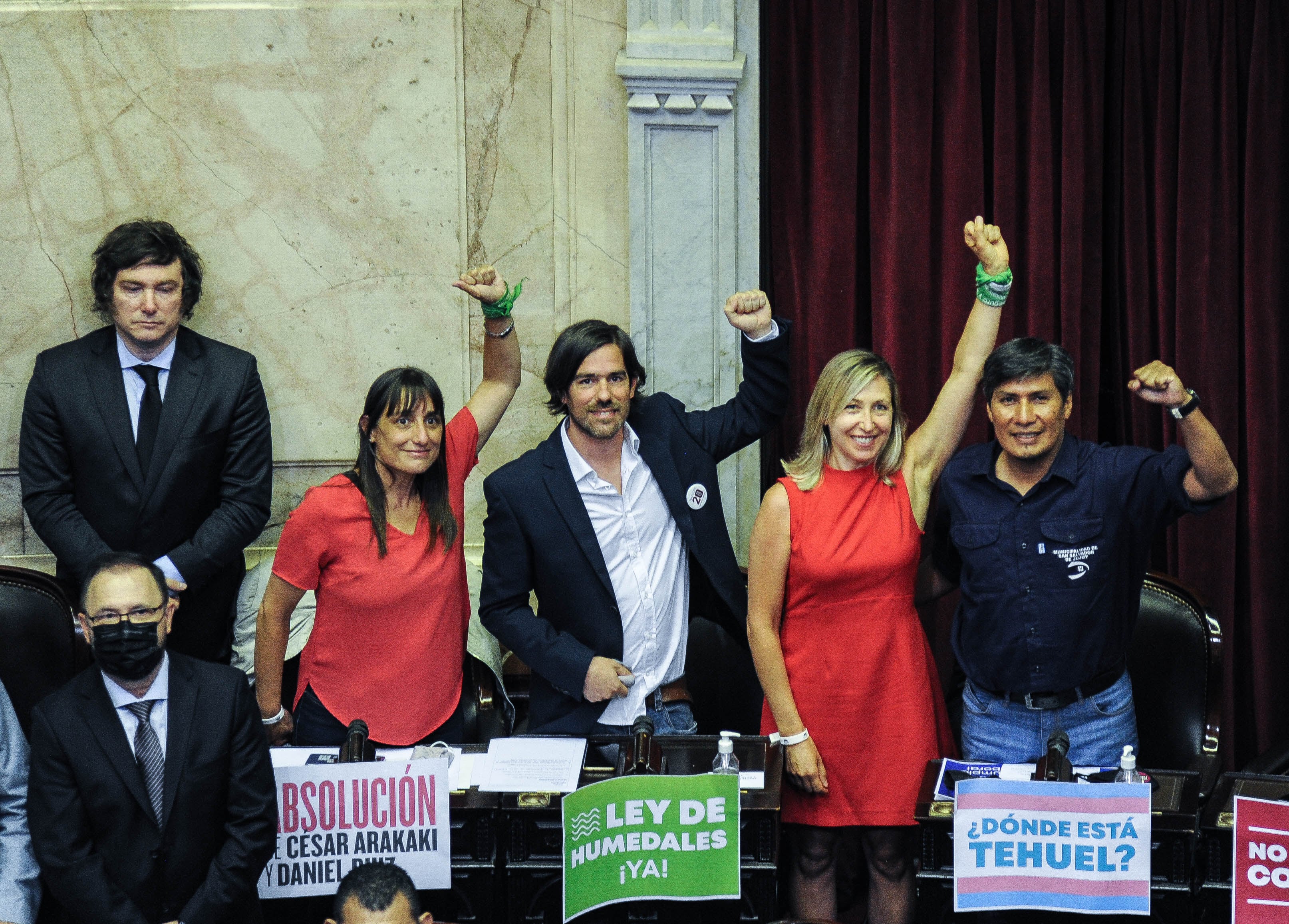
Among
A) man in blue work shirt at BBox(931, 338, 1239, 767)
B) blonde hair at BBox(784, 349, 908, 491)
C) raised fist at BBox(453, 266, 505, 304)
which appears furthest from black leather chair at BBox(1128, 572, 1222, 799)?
raised fist at BBox(453, 266, 505, 304)

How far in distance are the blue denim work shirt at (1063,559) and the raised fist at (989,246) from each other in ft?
1.59

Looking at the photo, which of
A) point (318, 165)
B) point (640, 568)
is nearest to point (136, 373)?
point (318, 165)

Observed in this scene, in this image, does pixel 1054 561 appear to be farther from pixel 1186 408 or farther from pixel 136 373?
pixel 136 373

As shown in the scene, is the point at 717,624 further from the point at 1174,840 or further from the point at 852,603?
the point at 1174,840

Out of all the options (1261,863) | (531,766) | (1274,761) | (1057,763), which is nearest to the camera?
(1261,863)

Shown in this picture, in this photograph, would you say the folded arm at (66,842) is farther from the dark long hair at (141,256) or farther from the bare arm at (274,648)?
the dark long hair at (141,256)

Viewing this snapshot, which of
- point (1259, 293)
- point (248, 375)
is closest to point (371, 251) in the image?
point (248, 375)

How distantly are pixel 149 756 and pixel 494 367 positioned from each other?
4.58ft

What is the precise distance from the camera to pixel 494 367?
393 cm

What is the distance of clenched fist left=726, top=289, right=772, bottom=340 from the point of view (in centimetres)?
372

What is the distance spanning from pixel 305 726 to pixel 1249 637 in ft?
9.97

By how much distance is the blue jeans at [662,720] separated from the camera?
11.6 ft

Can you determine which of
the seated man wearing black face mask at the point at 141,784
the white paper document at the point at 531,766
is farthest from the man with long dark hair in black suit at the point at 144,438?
the white paper document at the point at 531,766

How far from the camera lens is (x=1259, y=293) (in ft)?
14.8
